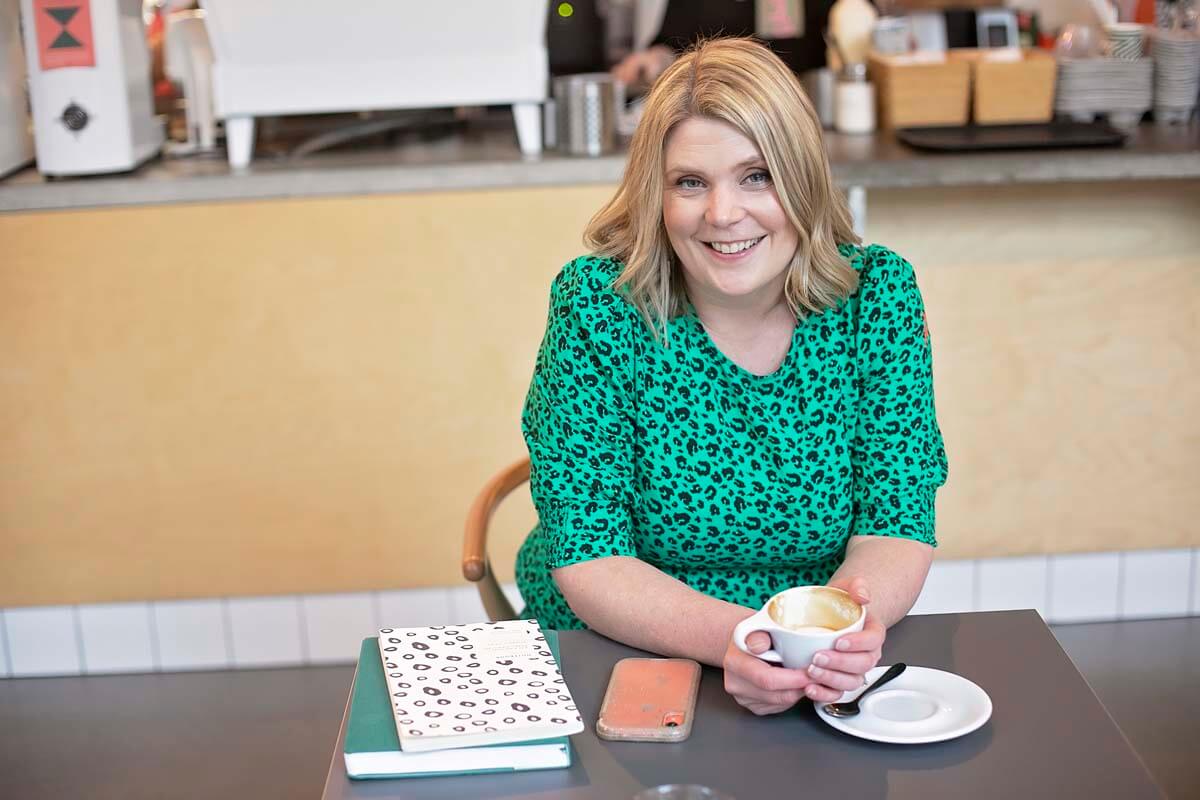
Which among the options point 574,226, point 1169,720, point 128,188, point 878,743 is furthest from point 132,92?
point 1169,720

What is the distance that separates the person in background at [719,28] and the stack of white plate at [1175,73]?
2.47ft

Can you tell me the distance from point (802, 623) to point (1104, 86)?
1.86 meters

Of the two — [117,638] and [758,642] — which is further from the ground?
[758,642]

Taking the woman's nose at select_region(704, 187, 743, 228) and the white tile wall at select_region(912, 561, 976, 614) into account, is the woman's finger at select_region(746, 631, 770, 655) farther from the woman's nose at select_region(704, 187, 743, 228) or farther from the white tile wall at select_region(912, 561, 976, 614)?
the white tile wall at select_region(912, 561, 976, 614)

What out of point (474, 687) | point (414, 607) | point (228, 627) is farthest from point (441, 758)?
point (228, 627)

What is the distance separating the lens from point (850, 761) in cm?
111

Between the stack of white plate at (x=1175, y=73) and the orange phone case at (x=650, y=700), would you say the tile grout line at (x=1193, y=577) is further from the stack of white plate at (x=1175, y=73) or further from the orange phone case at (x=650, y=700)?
the orange phone case at (x=650, y=700)

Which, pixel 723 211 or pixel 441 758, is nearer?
pixel 441 758

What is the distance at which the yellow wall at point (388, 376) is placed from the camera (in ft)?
8.45

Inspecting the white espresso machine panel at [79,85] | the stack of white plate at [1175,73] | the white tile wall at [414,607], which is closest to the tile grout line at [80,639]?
the white tile wall at [414,607]

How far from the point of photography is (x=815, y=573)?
163 centimetres

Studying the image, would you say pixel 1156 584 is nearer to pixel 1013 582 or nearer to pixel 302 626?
pixel 1013 582

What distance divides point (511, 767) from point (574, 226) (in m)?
1.59

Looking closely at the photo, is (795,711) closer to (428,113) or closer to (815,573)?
(815,573)
